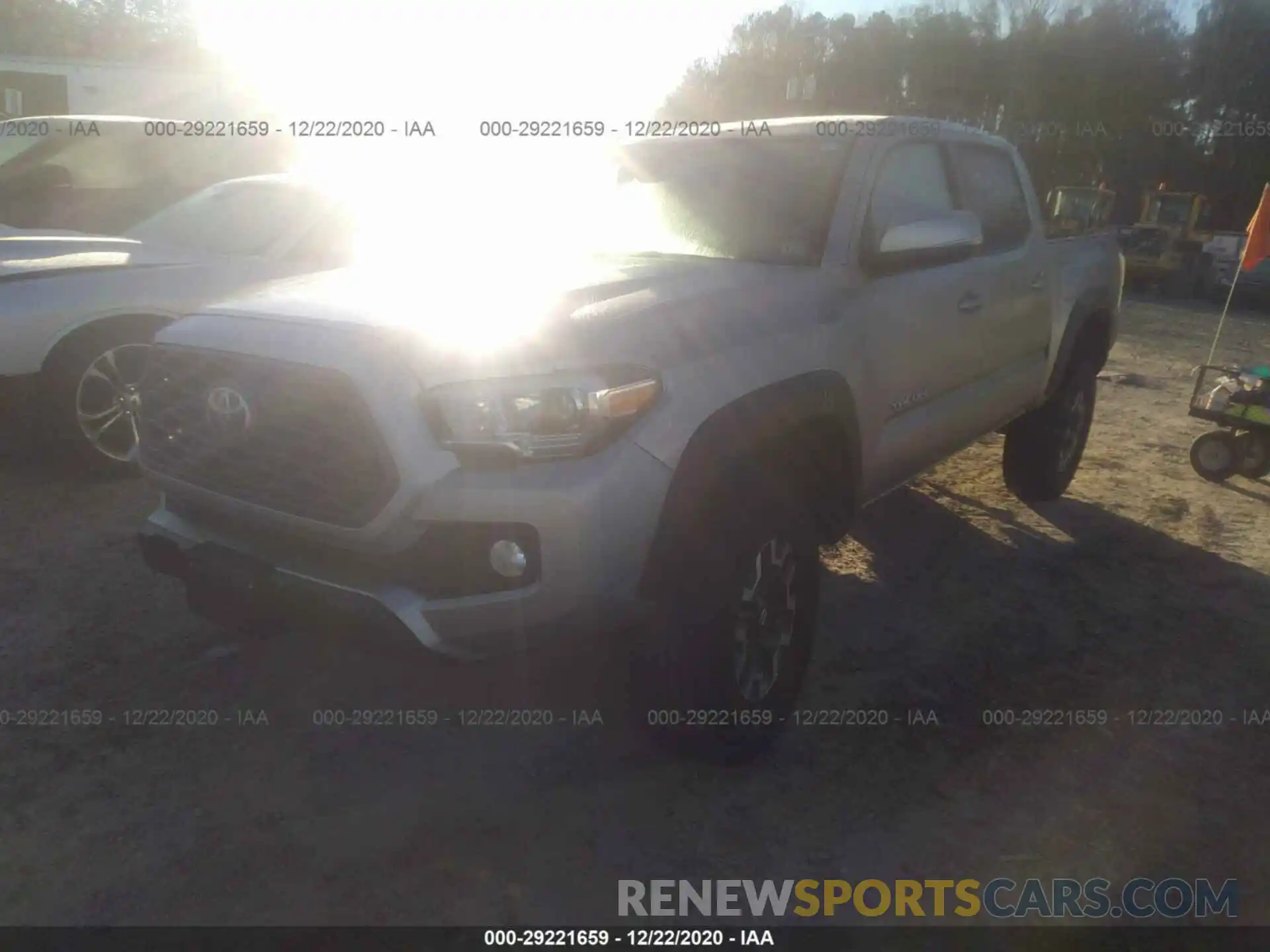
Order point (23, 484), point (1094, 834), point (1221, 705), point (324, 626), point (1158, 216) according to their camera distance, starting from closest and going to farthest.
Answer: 1. point (324, 626)
2. point (1094, 834)
3. point (1221, 705)
4. point (23, 484)
5. point (1158, 216)

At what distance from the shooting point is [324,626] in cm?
262

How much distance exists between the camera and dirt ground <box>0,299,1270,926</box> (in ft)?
8.46

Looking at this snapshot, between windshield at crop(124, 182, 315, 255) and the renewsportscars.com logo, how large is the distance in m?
4.29

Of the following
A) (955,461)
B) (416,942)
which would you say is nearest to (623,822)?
(416,942)

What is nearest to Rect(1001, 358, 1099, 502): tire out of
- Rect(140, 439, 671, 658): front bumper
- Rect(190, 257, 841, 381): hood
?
Rect(190, 257, 841, 381): hood

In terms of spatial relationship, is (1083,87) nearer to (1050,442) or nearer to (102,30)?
(1050,442)

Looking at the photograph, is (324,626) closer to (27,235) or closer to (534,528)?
(534,528)

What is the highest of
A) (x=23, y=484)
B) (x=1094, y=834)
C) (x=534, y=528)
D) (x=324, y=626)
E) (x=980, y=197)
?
(x=980, y=197)

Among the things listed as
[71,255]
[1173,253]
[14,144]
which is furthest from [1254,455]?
[1173,253]

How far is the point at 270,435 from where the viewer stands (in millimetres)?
2678

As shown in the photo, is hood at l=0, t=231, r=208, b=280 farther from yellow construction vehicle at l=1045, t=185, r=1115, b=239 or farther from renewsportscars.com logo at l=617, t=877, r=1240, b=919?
yellow construction vehicle at l=1045, t=185, r=1115, b=239

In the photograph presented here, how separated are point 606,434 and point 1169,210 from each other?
2397 cm

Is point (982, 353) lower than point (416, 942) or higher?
Answer: higher

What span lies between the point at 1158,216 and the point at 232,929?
2478 centimetres
